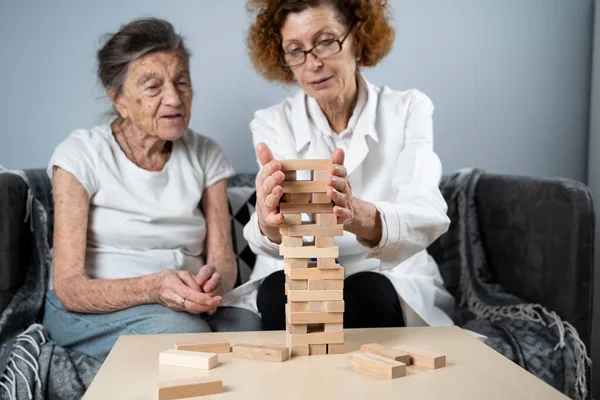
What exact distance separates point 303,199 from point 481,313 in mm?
1238

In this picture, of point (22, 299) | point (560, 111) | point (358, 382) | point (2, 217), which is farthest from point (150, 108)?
point (560, 111)

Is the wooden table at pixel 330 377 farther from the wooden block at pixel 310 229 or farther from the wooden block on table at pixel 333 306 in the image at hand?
the wooden block at pixel 310 229

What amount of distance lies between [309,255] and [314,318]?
0.12m

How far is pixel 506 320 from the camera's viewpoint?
2.23 metres

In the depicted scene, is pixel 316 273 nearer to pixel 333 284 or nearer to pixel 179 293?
pixel 333 284

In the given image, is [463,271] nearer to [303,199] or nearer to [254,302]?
[254,302]

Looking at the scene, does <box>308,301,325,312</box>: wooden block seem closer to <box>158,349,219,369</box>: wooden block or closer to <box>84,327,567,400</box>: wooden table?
<box>84,327,567,400</box>: wooden table

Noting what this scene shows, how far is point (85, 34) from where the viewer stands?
8.77 feet

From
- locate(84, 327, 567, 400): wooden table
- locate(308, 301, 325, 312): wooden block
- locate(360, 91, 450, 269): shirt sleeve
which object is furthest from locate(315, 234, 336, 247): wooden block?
locate(360, 91, 450, 269): shirt sleeve

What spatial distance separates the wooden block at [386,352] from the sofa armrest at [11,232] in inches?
47.0

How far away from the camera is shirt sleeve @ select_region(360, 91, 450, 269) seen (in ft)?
5.44

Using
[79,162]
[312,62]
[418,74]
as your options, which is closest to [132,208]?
[79,162]

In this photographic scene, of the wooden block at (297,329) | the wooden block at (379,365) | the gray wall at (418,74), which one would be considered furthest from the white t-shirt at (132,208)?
the wooden block at (379,365)

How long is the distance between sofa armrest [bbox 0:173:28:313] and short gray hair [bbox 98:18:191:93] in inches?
16.7
